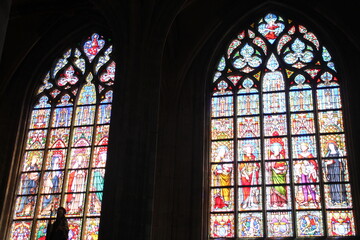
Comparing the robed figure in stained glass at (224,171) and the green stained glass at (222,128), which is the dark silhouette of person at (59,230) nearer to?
the robed figure in stained glass at (224,171)

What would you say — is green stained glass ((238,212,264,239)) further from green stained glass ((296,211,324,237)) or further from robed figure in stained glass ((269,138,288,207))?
green stained glass ((296,211,324,237))

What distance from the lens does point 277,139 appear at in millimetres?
13352

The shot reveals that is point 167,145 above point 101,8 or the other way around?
the other way around

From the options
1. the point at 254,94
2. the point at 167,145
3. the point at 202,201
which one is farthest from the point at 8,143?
the point at 254,94

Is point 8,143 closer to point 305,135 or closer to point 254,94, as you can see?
point 254,94

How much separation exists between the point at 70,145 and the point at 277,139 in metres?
5.01

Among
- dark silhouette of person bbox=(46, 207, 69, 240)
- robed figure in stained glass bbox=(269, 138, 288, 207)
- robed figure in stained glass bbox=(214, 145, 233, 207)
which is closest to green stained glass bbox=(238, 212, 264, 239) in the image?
robed figure in stained glass bbox=(269, 138, 288, 207)

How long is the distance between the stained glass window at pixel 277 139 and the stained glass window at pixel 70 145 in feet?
2.12

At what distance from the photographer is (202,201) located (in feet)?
42.3

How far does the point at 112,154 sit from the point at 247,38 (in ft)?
18.2

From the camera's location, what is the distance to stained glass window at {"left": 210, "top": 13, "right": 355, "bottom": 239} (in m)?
12.4

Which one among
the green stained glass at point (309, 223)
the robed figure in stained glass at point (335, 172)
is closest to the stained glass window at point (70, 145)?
the green stained glass at point (309, 223)

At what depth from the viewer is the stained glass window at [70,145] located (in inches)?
532

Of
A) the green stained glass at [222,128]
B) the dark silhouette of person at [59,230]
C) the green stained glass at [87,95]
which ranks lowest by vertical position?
the dark silhouette of person at [59,230]
